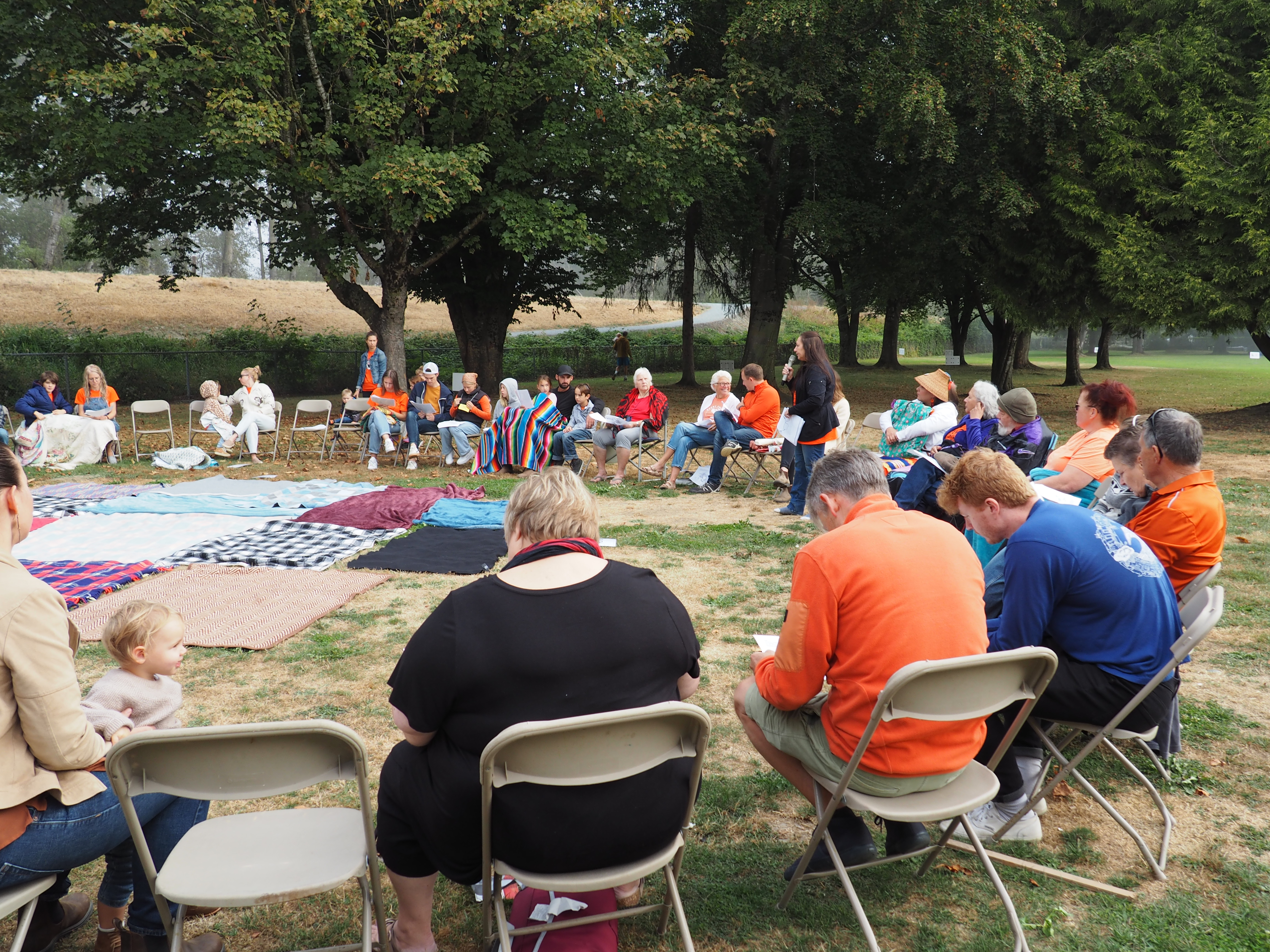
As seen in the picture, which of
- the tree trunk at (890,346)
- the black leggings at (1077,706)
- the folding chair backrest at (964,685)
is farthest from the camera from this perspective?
the tree trunk at (890,346)

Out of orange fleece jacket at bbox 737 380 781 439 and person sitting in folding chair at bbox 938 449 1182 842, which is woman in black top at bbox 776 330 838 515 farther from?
person sitting in folding chair at bbox 938 449 1182 842

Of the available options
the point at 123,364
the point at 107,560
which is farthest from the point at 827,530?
the point at 123,364

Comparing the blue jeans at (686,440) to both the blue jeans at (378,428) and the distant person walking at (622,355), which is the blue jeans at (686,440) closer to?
the blue jeans at (378,428)

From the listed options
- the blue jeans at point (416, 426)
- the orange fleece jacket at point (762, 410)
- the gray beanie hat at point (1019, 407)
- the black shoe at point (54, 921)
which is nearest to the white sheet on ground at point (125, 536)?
the blue jeans at point (416, 426)

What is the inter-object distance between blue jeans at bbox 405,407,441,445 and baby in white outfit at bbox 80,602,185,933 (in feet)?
29.2

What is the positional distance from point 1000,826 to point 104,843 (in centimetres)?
267

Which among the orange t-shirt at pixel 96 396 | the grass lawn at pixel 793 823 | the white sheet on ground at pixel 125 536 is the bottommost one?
the grass lawn at pixel 793 823

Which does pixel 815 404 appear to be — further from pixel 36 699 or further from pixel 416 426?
pixel 36 699

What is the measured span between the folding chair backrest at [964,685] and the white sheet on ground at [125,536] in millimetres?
5931

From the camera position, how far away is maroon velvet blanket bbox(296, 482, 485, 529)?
25.6 feet

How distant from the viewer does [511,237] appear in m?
15.4

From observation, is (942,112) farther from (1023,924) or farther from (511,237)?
(1023,924)

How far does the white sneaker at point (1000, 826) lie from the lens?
2.94 metres

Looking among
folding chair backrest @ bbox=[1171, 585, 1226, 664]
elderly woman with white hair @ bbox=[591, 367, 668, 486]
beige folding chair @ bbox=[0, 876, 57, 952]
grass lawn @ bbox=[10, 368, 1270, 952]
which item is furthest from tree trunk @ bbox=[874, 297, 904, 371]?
beige folding chair @ bbox=[0, 876, 57, 952]
